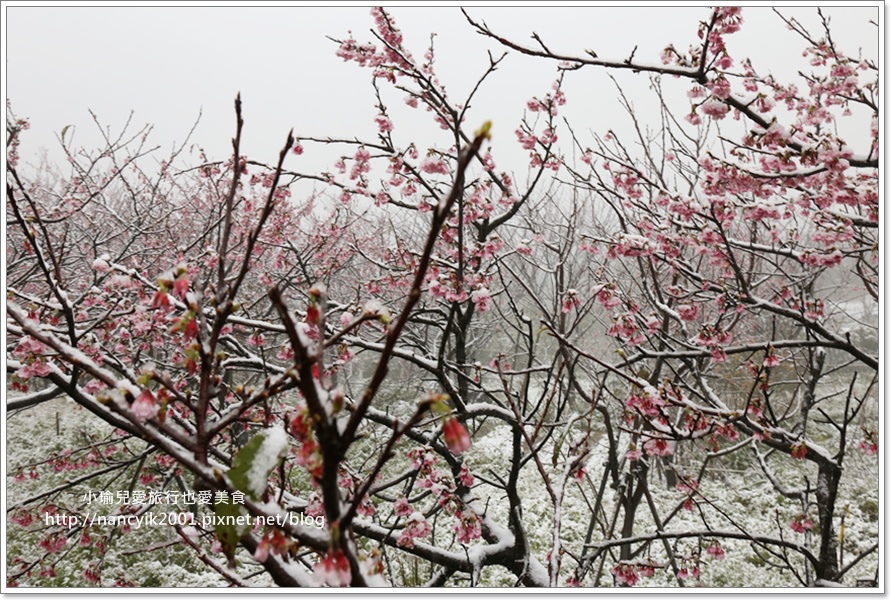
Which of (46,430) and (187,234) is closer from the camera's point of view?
(46,430)

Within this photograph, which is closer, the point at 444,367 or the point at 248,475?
the point at 248,475

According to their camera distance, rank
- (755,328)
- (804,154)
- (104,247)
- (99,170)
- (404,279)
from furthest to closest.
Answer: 1. (755,328)
2. (99,170)
3. (104,247)
4. (404,279)
5. (804,154)

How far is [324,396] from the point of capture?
56cm

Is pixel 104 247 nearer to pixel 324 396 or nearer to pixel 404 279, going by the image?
pixel 404 279

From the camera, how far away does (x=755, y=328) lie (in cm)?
970

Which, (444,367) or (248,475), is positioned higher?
(444,367)

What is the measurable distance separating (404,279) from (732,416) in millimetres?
2287

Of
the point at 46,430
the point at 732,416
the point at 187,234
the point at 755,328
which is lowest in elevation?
the point at 732,416

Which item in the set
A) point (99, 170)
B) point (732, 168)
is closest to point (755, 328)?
point (732, 168)
